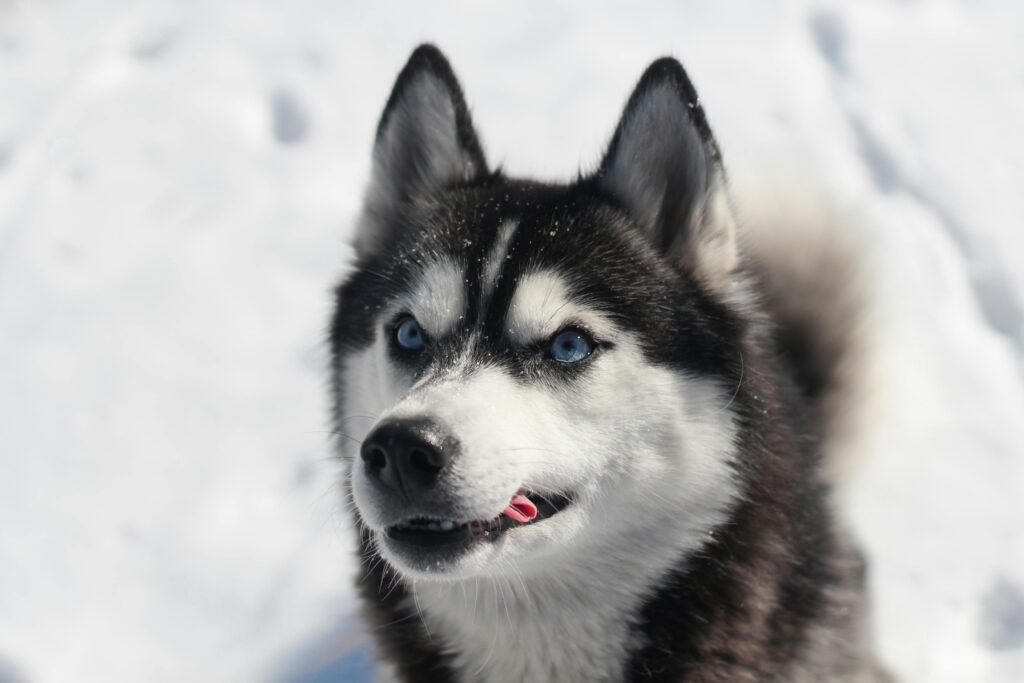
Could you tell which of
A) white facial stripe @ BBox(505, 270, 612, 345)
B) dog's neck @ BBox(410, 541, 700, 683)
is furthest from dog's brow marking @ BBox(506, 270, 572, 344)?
dog's neck @ BBox(410, 541, 700, 683)

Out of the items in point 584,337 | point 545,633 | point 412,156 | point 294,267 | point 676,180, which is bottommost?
point 545,633

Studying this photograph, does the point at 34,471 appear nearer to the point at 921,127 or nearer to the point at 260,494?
the point at 260,494

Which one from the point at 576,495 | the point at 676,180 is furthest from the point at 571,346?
the point at 676,180

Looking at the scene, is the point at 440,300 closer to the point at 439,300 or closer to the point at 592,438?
the point at 439,300

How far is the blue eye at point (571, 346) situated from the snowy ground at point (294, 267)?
1257mm

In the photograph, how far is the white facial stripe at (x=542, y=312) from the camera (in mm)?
1939

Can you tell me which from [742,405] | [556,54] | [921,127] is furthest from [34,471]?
[921,127]

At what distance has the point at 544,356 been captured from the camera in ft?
6.34

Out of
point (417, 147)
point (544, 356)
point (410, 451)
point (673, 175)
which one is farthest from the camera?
point (417, 147)

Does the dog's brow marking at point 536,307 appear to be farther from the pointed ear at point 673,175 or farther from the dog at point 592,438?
the pointed ear at point 673,175

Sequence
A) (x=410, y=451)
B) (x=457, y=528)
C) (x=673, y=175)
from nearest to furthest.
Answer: (x=410, y=451), (x=457, y=528), (x=673, y=175)

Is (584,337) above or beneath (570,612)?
above

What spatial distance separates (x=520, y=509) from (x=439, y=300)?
0.47 metres

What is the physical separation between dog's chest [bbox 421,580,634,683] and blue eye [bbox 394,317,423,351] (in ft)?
1.70
